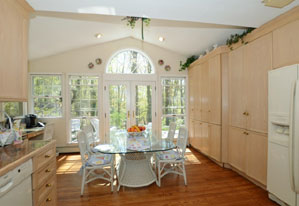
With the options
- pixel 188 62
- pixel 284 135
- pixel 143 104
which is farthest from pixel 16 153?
pixel 188 62

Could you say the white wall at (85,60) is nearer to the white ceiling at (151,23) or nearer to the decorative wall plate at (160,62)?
the decorative wall plate at (160,62)

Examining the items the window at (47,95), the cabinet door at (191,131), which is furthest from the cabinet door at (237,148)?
the window at (47,95)

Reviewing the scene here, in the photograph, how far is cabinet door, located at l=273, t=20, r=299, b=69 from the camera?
1.88 metres

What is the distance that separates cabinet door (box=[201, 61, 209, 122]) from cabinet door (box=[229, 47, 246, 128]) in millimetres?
645

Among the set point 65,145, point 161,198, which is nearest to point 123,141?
point 161,198

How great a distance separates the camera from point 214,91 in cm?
338

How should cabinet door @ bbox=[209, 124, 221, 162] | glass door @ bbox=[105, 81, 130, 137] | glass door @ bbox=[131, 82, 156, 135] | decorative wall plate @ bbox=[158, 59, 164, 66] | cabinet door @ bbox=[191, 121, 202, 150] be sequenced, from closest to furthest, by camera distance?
cabinet door @ bbox=[209, 124, 221, 162]
cabinet door @ bbox=[191, 121, 202, 150]
glass door @ bbox=[105, 81, 130, 137]
glass door @ bbox=[131, 82, 156, 135]
decorative wall plate @ bbox=[158, 59, 164, 66]

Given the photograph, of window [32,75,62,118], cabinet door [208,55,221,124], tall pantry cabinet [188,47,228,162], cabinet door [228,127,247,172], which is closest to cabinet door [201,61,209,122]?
tall pantry cabinet [188,47,228,162]

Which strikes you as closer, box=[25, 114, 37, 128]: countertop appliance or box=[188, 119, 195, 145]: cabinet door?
box=[25, 114, 37, 128]: countertop appliance

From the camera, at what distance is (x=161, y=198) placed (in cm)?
223

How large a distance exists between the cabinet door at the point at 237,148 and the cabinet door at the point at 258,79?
0.92ft

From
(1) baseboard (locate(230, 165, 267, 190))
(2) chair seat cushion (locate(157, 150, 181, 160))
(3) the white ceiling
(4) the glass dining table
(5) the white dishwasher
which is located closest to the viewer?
(5) the white dishwasher

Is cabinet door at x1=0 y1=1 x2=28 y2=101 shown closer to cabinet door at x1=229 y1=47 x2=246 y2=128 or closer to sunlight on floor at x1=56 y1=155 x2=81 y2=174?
sunlight on floor at x1=56 y1=155 x2=81 y2=174

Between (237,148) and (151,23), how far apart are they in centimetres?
285
